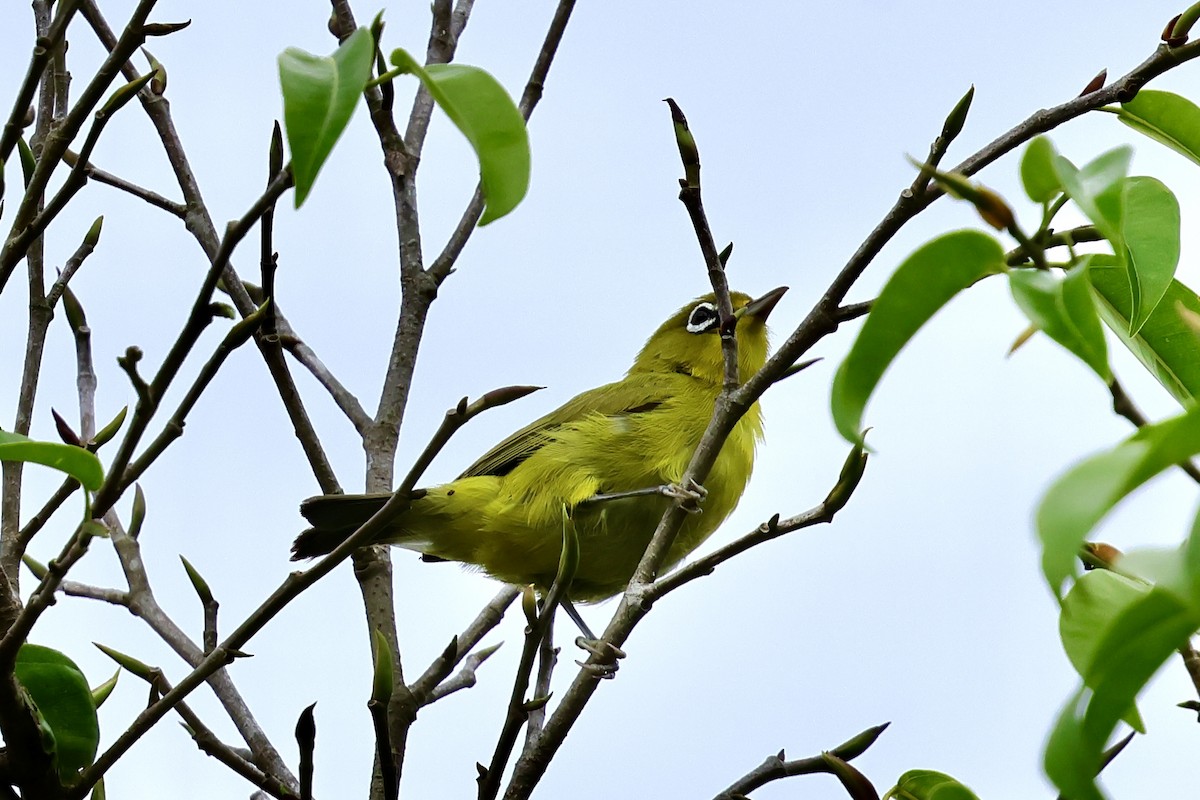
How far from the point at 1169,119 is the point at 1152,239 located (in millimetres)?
511

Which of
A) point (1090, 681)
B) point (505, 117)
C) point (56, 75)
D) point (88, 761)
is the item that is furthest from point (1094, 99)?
point (56, 75)

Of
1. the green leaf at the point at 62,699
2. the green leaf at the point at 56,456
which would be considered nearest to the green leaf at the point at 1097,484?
the green leaf at the point at 56,456

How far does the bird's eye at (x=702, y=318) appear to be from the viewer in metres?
5.72

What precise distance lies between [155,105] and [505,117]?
249cm

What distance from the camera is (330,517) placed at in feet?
13.6

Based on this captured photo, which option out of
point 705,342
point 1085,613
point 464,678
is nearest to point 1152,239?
point 1085,613

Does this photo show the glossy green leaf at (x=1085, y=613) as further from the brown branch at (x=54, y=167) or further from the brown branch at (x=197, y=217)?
the brown branch at (x=197, y=217)

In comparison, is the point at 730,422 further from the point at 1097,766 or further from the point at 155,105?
the point at 155,105

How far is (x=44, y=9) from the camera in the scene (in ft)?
9.17

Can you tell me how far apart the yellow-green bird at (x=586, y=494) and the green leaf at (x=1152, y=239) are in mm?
3419

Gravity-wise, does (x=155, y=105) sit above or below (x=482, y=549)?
above

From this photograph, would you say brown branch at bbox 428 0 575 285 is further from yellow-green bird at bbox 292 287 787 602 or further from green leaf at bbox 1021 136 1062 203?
green leaf at bbox 1021 136 1062 203

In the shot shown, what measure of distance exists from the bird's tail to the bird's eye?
2.04 metres

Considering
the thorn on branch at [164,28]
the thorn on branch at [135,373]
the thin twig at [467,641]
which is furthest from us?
the thin twig at [467,641]
